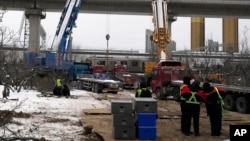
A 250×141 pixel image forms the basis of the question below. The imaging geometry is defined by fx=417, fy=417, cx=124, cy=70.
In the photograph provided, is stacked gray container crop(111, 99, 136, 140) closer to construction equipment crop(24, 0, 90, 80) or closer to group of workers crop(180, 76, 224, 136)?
group of workers crop(180, 76, 224, 136)

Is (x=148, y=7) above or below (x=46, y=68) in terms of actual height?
above

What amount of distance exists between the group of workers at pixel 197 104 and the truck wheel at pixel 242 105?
8164 millimetres

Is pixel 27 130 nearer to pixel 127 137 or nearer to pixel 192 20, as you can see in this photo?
pixel 127 137

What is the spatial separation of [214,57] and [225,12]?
124 ft

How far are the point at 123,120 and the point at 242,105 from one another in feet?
35.7

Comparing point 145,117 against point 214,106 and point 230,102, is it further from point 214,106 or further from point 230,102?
point 230,102

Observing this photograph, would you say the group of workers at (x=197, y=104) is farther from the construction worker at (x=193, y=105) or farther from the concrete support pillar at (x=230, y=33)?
the concrete support pillar at (x=230, y=33)

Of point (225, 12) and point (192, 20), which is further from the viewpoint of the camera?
point (192, 20)

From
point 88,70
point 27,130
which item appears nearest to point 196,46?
point 88,70

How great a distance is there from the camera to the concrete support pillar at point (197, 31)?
74062 mm

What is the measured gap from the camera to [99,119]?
1530 cm

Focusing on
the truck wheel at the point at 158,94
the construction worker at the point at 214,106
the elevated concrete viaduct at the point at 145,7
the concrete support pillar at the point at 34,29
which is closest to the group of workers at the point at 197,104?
the construction worker at the point at 214,106

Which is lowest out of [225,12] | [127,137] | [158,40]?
[127,137]

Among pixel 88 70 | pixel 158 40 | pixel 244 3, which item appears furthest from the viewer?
pixel 244 3
